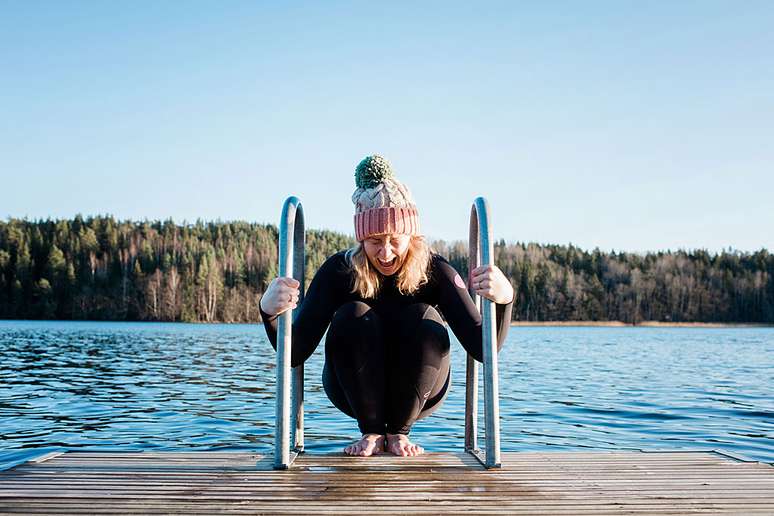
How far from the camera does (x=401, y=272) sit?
396cm

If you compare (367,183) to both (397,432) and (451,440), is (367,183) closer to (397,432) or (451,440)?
(397,432)

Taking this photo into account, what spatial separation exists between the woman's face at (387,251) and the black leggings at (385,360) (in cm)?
29

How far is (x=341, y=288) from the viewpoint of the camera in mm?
3965

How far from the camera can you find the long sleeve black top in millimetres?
3809

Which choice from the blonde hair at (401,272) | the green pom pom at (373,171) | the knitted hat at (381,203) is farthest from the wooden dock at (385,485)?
the green pom pom at (373,171)

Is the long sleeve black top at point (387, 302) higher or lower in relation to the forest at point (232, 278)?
lower

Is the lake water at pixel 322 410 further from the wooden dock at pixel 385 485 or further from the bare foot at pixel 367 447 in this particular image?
the wooden dock at pixel 385 485

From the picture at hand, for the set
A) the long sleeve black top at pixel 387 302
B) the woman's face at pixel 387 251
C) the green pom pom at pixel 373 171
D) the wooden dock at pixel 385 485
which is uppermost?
the green pom pom at pixel 373 171

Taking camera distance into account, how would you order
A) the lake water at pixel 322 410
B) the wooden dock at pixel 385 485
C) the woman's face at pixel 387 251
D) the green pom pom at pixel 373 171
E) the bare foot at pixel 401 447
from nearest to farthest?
1. the wooden dock at pixel 385 485
2. the bare foot at pixel 401 447
3. the woman's face at pixel 387 251
4. the green pom pom at pixel 373 171
5. the lake water at pixel 322 410

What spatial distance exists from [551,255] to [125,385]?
10709cm

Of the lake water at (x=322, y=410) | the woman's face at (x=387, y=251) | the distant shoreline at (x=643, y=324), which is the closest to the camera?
the woman's face at (x=387, y=251)

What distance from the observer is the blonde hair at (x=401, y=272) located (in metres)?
3.92

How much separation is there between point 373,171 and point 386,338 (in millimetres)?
974

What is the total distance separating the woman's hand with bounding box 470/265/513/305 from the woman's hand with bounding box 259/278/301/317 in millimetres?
892
